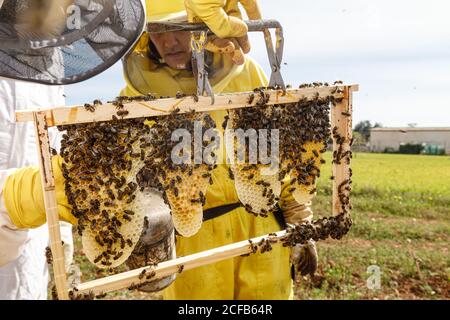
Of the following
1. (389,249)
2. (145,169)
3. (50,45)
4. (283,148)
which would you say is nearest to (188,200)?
(145,169)

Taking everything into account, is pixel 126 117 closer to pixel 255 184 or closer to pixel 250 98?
pixel 250 98

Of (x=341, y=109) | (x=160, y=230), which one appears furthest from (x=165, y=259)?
(x=341, y=109)

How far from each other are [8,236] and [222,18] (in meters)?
1.65

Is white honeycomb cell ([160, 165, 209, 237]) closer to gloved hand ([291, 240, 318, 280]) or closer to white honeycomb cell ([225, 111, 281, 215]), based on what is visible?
white honeycomb cell ([225, 111, 281, 215])

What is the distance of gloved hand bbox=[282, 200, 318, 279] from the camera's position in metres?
3.43

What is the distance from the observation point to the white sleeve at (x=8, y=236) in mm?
2295

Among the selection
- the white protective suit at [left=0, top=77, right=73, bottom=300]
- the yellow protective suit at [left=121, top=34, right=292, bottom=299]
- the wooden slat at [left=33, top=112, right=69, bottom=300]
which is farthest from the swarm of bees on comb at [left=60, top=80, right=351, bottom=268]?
the white protective suit at [left=0, top=77, right=73, bottom=300]

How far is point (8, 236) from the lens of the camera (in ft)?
7.72

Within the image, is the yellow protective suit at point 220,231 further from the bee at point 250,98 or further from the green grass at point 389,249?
the green grass at point 389,249

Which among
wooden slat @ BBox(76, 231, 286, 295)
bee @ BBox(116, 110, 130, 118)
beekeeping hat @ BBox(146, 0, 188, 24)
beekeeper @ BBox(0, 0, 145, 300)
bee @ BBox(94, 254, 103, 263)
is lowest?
wooden slat @ BBox(76, 231, 286, 295)

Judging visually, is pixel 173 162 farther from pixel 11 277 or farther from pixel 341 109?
pixel 11 277

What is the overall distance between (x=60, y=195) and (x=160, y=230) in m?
0.56

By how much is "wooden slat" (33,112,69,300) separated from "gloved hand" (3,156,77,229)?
281mm

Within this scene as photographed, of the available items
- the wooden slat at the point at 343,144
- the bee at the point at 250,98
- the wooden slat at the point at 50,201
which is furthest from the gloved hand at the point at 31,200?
the wooden slat at the point at 343,144
